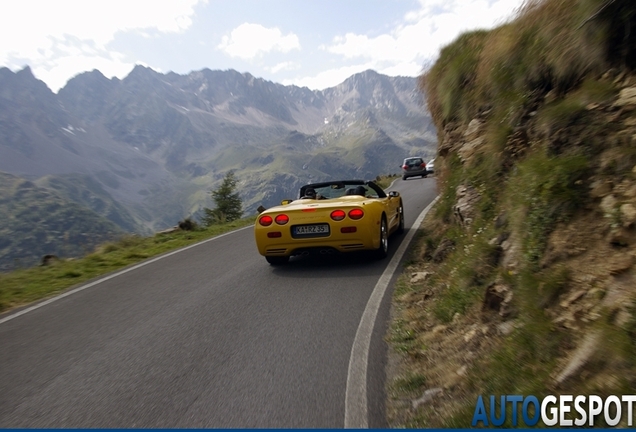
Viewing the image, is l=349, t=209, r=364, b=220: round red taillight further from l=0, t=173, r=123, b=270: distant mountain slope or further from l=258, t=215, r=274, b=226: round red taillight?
l=0, t=173, r=123, b=270: distant mountain slope

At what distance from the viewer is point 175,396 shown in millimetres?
3520

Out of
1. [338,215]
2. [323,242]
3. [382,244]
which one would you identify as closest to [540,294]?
[338,215]

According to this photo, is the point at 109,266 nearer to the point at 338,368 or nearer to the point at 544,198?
the point at 338,368

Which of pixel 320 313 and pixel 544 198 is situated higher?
pixel 544 198

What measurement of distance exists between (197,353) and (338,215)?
328 cm

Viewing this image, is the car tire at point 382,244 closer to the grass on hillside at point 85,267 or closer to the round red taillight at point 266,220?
the round red taillight at point 266,220

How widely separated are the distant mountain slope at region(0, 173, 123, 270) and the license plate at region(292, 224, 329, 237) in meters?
120

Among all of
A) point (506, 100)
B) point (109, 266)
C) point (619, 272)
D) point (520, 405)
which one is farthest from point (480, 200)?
point (109, 266)

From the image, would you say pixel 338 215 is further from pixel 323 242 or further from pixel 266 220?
pixel 266 220

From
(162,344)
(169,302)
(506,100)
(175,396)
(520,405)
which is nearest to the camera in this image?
(520,405)

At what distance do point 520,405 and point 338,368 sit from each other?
1.48 metres

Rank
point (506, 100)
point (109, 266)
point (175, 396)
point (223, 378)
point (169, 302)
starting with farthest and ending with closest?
point (109, 266) < point (506, 100) < point (169, 302) < point (223, 378) < point (175, 396)

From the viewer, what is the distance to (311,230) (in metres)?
7.16

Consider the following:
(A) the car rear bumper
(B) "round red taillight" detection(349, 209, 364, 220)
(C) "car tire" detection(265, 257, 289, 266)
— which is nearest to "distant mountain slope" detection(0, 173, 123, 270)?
(C) "car tire" detection(265, 257, 289, 266)
